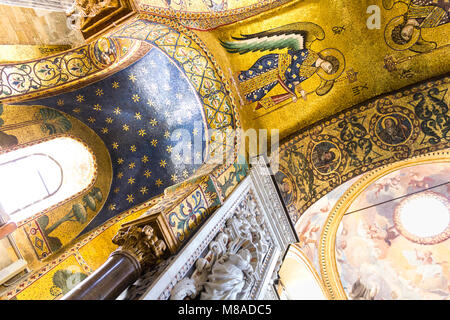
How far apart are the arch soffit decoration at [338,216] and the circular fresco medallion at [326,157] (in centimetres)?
100

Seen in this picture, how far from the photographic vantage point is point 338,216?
6973mm

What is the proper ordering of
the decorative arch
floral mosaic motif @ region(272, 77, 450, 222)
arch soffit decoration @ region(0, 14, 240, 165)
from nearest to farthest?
arch soffit decoration @ region(0, 14, 240, 165)
floral mosaic motif @ region(272, 77, 450, 222)
the decorative arch

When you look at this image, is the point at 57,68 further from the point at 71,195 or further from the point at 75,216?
the point at 75,216

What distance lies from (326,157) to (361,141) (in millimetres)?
690

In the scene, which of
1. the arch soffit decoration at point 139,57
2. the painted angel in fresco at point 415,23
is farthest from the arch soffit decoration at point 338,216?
the arch soffit decoration at point 139,57

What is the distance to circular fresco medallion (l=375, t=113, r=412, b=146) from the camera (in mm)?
5516

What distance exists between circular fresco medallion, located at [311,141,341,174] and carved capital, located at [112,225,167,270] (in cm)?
372

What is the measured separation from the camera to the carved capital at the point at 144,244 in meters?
3.18

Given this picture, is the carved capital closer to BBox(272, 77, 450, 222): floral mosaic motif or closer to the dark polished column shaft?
the dark polished column shaft

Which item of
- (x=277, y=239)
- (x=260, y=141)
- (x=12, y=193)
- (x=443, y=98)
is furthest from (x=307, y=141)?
(x=12, y=193)

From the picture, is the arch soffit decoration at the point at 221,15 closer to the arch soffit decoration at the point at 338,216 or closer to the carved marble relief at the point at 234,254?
the carved marble relief at the point at 234,254

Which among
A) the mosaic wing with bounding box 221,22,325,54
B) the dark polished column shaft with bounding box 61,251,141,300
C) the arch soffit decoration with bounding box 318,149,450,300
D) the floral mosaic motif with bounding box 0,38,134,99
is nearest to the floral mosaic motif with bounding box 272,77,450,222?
the arch soffit decoration with bounding box 318,149,450,300

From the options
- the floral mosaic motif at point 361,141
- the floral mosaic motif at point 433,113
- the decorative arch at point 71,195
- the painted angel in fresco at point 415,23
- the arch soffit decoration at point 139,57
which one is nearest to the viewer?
the painted angel in fresco at point 415,23

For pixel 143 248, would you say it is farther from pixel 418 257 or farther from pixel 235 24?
pixel 418 257
